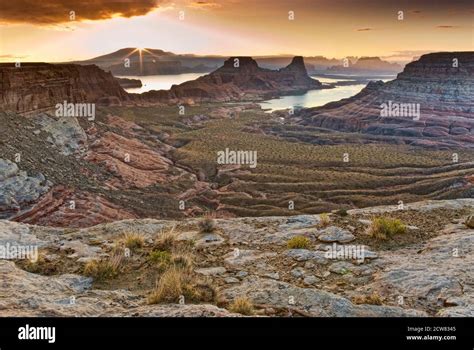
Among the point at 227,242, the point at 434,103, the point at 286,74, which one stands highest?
the point at 286,74

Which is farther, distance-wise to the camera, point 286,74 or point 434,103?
point 286,74

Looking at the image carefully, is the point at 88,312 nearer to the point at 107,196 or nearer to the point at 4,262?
the point at 4,262

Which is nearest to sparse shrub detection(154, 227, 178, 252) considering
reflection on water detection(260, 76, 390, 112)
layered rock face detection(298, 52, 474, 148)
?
layered rock face detection(298, 52, 474, 148)

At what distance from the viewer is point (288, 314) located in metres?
4.39

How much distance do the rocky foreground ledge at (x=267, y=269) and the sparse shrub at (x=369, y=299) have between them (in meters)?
0.01

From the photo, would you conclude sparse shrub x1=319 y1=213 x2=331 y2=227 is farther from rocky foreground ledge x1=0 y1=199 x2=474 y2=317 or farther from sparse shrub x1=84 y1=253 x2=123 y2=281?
sparse shrub x1=84 y1=253 x2=123 y2=281

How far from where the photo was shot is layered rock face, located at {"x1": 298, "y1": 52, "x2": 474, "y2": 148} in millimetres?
95188

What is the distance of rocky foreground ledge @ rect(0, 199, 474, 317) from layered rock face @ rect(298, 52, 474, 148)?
3360 inches

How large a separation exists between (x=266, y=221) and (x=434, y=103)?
116542mm

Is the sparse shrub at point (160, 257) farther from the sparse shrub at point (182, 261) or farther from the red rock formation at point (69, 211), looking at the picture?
the red rock formation at point (69, 211)

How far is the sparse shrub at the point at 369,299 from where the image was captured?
4.66 m

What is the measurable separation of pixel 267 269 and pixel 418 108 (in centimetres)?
11132
